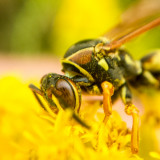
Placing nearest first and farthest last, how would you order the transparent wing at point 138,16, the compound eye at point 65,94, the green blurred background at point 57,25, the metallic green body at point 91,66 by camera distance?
the compound eye at point 65,94, the metallic green body at point 91,66, the transparent wing at point 138,16, the green blurred background at point 57,25

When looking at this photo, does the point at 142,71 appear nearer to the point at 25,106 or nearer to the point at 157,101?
the point at 157,101

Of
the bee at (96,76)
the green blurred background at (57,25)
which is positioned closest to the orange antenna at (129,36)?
the bee at (96,76)

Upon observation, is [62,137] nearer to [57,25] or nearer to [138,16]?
[138,16]

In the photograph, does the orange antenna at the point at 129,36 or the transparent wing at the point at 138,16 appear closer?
the orange antenna at the point at 129,36

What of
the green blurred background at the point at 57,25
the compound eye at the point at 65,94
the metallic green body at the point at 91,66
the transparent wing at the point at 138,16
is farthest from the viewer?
the green blurred background at the point at 57,25

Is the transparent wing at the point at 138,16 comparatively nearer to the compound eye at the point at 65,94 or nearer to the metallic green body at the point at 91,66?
the metallic green body at the point at 91,66

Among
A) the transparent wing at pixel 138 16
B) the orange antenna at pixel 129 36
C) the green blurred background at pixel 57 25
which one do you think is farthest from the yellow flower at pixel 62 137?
the green blurred background at pixel 57 25

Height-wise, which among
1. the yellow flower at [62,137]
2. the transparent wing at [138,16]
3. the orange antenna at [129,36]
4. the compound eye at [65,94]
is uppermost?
the transparent wing at [138,16]

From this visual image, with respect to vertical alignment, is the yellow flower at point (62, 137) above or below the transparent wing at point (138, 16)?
below
